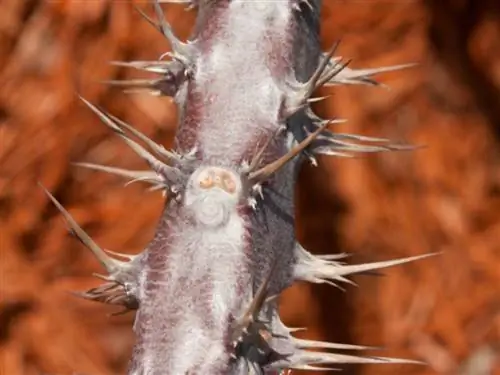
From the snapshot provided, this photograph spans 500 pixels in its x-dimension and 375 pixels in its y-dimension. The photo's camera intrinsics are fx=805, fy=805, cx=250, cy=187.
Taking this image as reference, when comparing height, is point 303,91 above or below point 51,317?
above

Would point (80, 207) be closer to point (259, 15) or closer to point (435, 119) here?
point (435, 119)

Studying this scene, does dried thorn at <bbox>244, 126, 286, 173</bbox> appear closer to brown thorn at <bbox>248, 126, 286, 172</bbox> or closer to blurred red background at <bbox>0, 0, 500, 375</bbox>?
brown thorn at <bbox>248, 126, 286, 172</bbox>

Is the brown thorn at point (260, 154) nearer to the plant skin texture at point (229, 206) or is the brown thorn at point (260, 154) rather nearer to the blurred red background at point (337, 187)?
the plant skin texture at point (229, 206)

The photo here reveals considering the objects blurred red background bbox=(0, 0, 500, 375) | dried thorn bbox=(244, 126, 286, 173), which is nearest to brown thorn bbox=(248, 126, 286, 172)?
dried thorn bbox=(244, 126, 286, 173)

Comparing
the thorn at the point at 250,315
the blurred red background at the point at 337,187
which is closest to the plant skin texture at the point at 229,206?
the thorn at the point at 250,315

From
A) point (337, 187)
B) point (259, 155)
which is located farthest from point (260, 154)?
point (337, 187)

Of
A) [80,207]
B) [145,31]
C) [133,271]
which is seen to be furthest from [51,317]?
[133,271]
